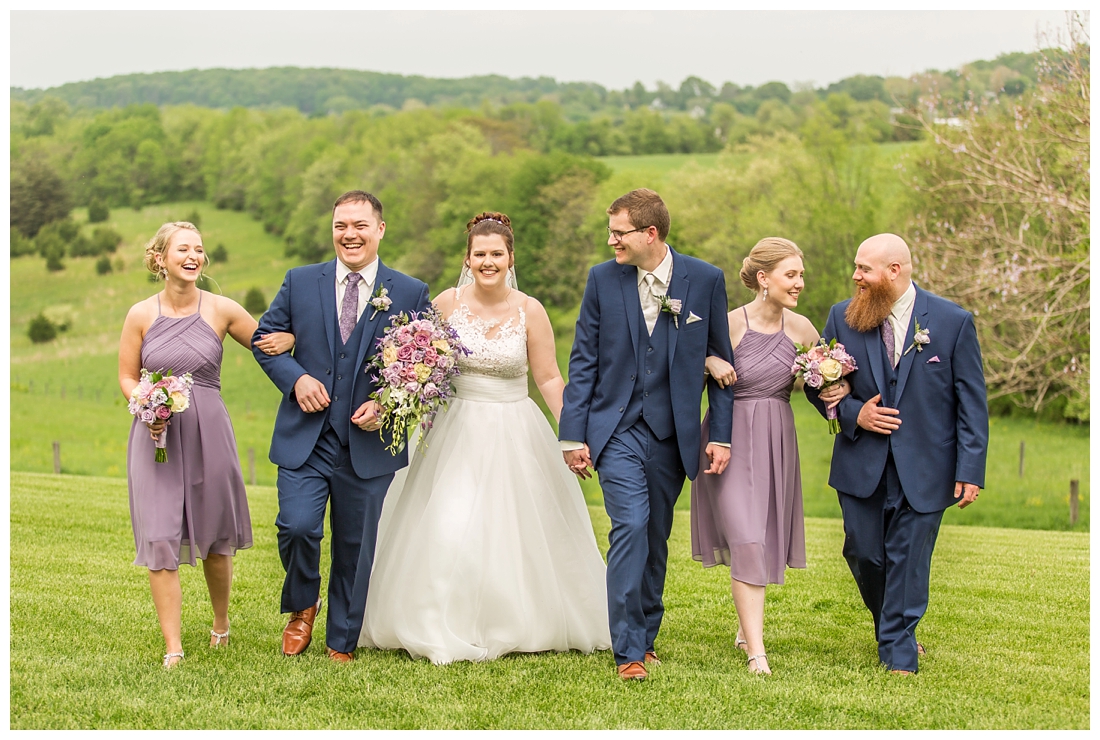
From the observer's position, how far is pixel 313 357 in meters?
6.42

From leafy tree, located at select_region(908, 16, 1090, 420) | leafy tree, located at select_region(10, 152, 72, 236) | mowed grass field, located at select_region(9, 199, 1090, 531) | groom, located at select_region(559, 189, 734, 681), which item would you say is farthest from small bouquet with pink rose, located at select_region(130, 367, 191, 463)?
leafy tree, located at select_region(10, 152, 72, 236)

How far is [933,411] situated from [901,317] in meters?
0.56

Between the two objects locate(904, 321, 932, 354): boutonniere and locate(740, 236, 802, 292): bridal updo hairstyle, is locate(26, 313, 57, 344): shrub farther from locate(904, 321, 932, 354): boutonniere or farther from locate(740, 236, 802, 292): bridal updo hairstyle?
locate(904, 321, 932, 354): boutonniere

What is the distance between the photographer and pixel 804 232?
45.8 meters

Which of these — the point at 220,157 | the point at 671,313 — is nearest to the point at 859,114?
the point at 220,157

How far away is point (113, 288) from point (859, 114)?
41116mm

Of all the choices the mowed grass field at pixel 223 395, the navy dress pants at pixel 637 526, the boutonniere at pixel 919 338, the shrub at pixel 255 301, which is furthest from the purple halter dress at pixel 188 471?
the shrub at pixel 255 301

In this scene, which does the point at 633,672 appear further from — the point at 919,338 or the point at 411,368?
the point at 919,338

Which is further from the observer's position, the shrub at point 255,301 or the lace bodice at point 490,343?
the shrub at point 255,301

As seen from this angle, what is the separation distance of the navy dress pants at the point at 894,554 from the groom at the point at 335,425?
9.01ft

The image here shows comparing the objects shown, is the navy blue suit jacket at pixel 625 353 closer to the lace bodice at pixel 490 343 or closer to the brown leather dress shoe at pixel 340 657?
the lace bodice at pixel 490 343

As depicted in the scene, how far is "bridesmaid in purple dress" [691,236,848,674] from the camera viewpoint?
251 inches

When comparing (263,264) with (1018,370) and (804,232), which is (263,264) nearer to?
(804,232)

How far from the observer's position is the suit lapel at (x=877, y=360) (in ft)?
20.6
